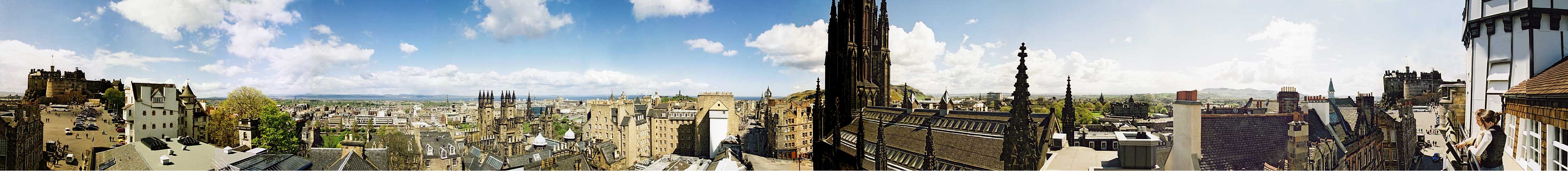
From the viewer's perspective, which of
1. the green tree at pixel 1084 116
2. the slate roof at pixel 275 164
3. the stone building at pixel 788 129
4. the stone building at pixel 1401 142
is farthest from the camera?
the stone building at pixel 788 129

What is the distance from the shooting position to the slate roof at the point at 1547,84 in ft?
5.49

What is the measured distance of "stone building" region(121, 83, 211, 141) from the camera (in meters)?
5.57

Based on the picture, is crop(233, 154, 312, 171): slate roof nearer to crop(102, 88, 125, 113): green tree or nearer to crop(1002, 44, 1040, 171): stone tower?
crop(102, 88, 125, 113): green tree

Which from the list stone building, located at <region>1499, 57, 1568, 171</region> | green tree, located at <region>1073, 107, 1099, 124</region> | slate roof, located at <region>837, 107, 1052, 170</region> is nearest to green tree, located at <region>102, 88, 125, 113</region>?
slate roof, located at <region>837, 107, 1052, 170</region>

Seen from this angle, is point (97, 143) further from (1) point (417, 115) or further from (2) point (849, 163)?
(2) point (849, 163)

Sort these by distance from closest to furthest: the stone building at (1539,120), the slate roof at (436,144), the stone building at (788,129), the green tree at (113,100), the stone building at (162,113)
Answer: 1. the stone building at (1539,120)
2. the green tree at (113,100)
3. the stone building at (162,113)
4. the slate roof at (436,144)
5. the stone building at (788,129)

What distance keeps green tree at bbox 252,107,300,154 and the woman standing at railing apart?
10.6 metres

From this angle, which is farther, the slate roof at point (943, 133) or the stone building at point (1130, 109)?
the slate roof at point (943, 133)

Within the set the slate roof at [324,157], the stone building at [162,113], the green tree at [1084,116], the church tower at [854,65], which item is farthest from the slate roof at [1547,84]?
the stone building at [162,113]

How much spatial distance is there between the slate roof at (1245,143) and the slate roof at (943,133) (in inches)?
32.0

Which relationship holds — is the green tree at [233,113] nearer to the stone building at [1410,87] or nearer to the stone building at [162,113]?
the stone building at [162,113]

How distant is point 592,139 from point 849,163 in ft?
21.2

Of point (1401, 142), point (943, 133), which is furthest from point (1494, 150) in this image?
point (943, 133)

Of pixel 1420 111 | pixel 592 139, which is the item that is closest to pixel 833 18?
pixel 1420 111
